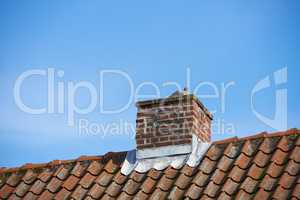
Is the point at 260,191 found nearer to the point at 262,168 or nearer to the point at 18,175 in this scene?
the point at 262,168

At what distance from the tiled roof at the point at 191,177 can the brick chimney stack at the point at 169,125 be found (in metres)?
0.36

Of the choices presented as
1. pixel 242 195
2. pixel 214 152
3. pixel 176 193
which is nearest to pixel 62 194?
pixel 176 193

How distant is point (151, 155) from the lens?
10023mm

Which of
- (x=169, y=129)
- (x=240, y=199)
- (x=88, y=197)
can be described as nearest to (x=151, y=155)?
(x=169, y=129)

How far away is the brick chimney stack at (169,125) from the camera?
10023 mm

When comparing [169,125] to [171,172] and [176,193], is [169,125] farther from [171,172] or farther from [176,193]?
[176,193]

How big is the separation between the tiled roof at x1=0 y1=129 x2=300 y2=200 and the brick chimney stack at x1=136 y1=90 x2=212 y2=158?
36 centimetres

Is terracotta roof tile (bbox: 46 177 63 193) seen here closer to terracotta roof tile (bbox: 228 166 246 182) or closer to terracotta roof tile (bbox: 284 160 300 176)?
terracotta roof tile (bbox: 228 166 246 182)

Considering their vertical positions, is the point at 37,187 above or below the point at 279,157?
below

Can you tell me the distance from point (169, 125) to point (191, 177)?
107cm

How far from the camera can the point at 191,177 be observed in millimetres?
9359

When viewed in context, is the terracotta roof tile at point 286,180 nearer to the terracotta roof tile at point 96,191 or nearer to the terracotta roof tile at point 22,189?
the terracotta roof tile at point 96,191

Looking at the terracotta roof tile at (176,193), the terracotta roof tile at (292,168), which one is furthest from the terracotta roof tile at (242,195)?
the terracotta roof tile at (176,193)

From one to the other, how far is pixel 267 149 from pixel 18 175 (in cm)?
371
